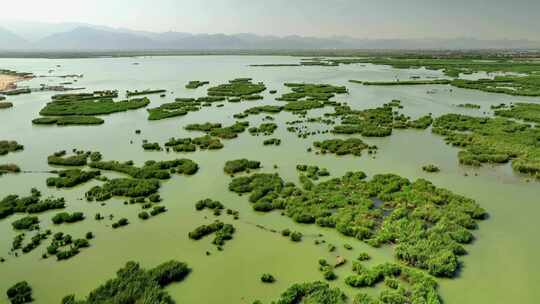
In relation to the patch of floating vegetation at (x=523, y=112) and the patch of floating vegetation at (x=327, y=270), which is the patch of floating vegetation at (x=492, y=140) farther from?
the patch of floating vegetation at (x=327, y=270)

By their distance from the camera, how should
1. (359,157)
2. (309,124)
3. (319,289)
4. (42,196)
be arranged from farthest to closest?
(309,124)
(359,157)
(42,196)
(319,289)

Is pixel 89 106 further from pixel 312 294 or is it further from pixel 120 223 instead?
pixel 312 294

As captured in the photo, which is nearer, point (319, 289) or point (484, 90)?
point (319, 289)

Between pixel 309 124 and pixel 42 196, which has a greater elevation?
pixel 309 124

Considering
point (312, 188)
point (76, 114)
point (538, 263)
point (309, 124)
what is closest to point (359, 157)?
point (312, 188)

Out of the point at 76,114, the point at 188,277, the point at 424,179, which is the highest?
the point at 76,114

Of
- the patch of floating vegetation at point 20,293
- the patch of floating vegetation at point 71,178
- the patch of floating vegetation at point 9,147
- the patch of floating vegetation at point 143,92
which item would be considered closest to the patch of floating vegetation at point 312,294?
the patch of floating vegetation at point 20,293

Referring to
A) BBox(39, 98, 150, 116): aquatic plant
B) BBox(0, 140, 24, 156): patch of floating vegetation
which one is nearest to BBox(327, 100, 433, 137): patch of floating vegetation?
BBox(39, 98, 150, 116): aquatic plant

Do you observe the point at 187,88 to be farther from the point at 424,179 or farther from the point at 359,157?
the point at 424,179
